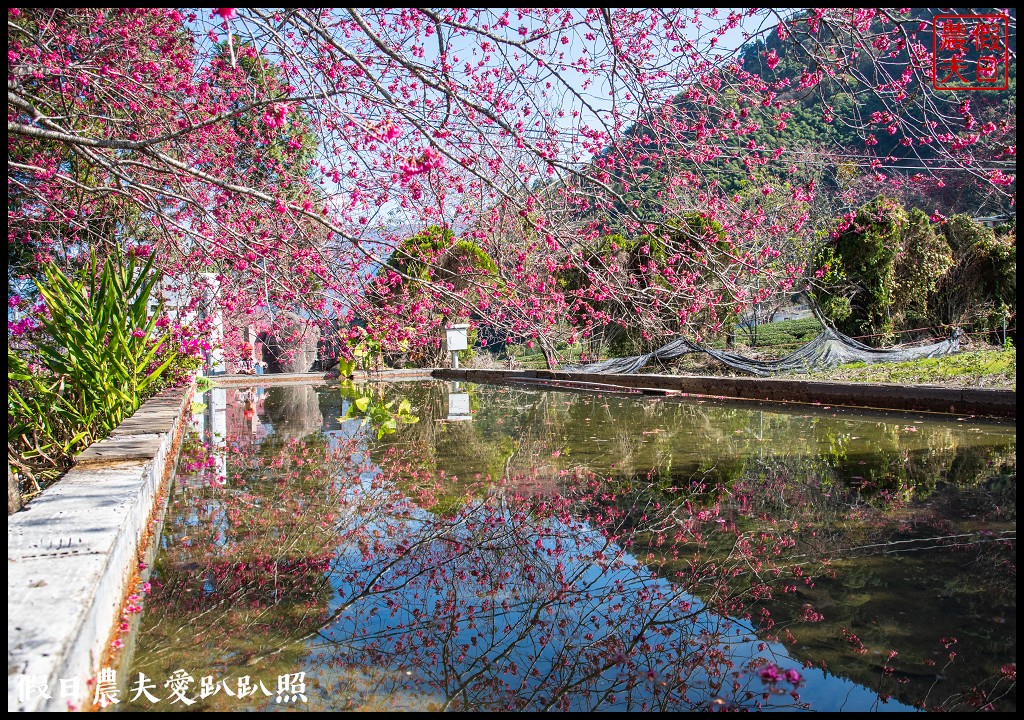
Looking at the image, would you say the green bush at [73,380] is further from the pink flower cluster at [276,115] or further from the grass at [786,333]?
the grass at [786,333]

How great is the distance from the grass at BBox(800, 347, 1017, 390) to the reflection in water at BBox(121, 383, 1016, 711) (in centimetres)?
307

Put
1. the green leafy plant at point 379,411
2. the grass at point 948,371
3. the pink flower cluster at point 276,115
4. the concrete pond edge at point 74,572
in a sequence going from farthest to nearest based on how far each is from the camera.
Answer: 1. the green leafy plant at point 379,411
2. the grass at point 948,371
3. the pink flower cluster at point 276,115
4. the concrete pond edge at point 74,572

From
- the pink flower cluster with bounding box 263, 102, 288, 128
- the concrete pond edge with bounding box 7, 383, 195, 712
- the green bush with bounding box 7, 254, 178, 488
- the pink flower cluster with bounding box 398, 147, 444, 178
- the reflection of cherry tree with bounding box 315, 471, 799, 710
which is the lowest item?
the reflection of cherry tree with bounding box 315, 471, 799, 710

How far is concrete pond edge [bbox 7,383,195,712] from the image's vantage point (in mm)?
1594

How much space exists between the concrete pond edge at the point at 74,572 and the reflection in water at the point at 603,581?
175mm

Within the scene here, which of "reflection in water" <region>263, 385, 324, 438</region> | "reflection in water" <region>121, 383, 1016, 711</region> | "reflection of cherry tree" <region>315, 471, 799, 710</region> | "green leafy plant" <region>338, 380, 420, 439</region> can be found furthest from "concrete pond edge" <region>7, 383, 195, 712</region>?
"reflection in water" <region>263, 385, 324, 438</region>

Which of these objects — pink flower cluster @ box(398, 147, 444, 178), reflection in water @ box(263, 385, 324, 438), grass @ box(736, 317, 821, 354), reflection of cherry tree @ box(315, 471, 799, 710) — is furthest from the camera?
grass @ box(736, 317, 821, 354)

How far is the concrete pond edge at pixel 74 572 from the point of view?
1594 mm

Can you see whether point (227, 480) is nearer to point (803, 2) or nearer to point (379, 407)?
point (803, 2)

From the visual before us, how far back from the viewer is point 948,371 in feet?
30.1

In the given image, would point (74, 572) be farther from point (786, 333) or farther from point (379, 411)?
point (786, 333)

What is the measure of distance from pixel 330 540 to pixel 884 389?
715cm

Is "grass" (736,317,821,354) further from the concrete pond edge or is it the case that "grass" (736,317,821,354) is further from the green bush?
the concrete pond edge

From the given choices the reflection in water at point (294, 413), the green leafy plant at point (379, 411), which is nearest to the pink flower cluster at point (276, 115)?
the green leafy plant at point (379, 411)
